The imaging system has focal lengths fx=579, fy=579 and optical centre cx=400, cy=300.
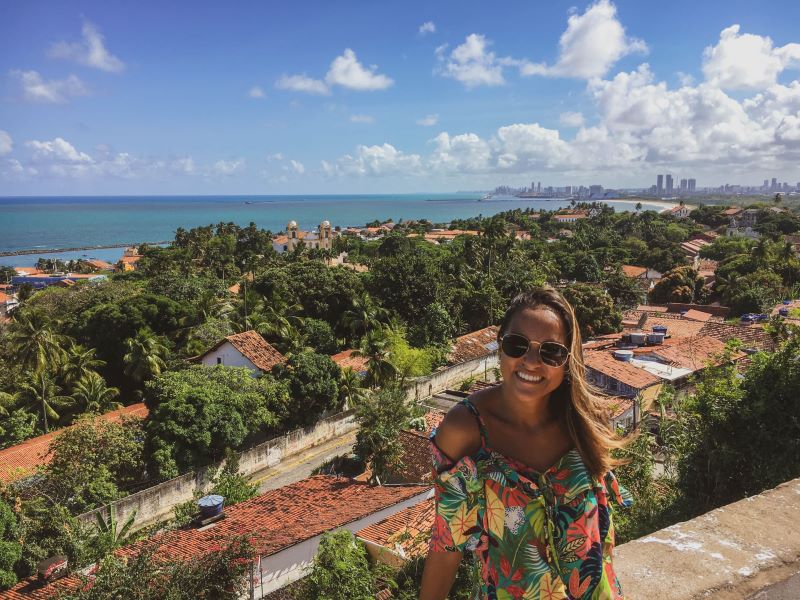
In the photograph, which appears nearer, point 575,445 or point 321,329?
point 575,445

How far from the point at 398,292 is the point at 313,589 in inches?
909

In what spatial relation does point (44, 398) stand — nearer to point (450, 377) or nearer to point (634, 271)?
point (450, 377)

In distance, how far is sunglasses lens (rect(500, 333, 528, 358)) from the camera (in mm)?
2117

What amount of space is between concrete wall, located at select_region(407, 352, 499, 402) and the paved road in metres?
3.64

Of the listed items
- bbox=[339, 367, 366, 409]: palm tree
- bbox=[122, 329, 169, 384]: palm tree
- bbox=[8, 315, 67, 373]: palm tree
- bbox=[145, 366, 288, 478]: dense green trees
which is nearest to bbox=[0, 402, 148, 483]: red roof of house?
bbox=[145, 366, 288, 478]: dense green trees

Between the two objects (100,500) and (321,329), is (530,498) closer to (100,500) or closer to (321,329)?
(100,500)

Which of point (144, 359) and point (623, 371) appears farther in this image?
point (144, 359)

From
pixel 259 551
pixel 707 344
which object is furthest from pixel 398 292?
pixel 259 551

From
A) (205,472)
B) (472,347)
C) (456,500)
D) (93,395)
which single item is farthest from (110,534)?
(472,347)

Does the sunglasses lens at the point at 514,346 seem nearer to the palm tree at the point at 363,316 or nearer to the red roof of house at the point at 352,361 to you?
the red roof of house at the point at 352,361

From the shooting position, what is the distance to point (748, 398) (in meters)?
6.50

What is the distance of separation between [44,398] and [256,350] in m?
7.24

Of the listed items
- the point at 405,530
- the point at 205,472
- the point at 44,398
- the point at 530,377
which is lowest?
the point at 205,472

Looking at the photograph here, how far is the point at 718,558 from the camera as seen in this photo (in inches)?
103
